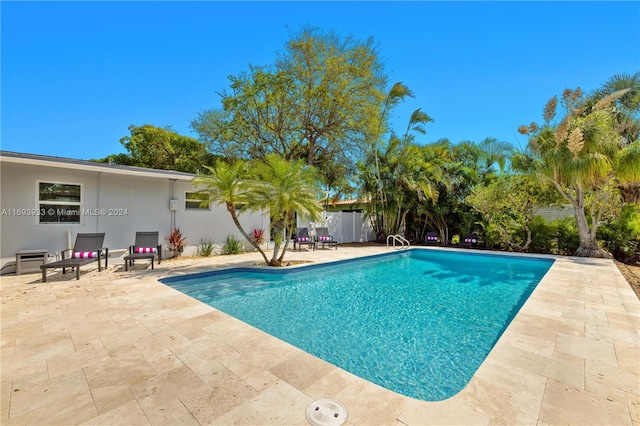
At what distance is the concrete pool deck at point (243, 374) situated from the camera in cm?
239

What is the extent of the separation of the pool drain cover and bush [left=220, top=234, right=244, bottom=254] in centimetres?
1084

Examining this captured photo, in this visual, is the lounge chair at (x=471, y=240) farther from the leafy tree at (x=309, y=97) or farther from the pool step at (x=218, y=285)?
the pool step at (x=218, y=285)

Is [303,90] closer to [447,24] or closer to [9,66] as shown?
[447,24]

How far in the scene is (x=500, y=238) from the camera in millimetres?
14273

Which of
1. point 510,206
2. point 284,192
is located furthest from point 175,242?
point 510,206

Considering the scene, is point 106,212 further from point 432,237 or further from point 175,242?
point 432,237

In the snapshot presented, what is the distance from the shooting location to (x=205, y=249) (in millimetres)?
11969

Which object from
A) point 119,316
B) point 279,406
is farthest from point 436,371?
point 119,316

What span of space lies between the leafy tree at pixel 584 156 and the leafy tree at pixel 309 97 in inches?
285

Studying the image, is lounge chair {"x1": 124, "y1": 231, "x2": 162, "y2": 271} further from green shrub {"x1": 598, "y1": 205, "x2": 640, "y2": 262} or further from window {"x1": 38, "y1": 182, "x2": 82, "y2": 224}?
green shrub {"x1": 598, "y1": 205, "x2": 640, "y2": 262}

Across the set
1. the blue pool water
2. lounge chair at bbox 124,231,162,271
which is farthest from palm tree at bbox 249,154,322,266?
lounge chair at bbox 124,231,162,271

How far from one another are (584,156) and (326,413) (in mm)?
13016

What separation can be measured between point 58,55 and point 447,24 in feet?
46.3

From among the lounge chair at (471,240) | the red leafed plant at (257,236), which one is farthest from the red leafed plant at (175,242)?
the lounge chair at (471,240)
